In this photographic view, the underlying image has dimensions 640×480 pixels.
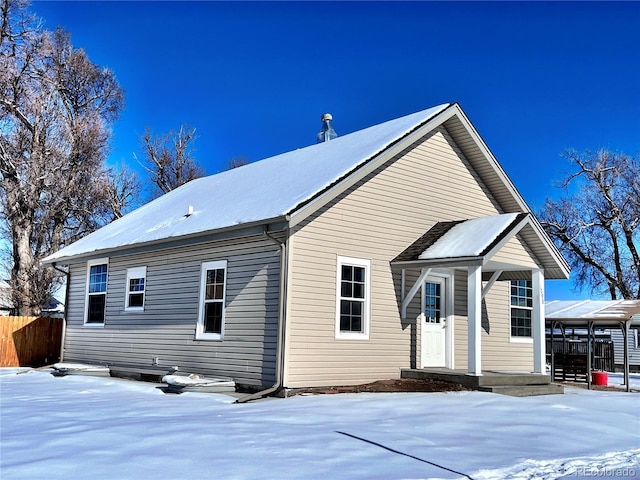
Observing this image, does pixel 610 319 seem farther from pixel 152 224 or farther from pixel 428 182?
pixel 152 224

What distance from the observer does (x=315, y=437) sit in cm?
770

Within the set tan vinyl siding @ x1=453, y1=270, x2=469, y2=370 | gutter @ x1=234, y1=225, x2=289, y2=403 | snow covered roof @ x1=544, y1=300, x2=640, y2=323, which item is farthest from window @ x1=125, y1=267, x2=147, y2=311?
snow covered roof @ x1=544, y1=300, x2=640, y2=323

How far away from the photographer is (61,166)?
1113 inches

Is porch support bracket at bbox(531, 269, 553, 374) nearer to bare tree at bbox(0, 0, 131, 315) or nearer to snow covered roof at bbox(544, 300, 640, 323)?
snow covered roof at bbox(544, 300, 640, 323)

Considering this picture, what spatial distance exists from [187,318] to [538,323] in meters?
7.76

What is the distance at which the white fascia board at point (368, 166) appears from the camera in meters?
11.9

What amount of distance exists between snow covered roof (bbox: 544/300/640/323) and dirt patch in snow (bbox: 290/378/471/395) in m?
6.34

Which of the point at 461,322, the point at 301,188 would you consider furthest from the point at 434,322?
the point at 301,188

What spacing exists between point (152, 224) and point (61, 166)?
43.3ft

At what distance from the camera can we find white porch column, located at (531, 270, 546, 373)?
48.7 feet

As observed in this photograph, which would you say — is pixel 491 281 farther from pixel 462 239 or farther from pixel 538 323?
pixel 462 239

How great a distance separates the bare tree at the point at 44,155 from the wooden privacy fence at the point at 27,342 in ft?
20.2

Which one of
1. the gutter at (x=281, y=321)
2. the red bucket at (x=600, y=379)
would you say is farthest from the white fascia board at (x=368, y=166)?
the red bucket at (x=600, y=379)

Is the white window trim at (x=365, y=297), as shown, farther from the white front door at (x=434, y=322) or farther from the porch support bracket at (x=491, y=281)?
the porch support bracket at (x=491, y=281)
